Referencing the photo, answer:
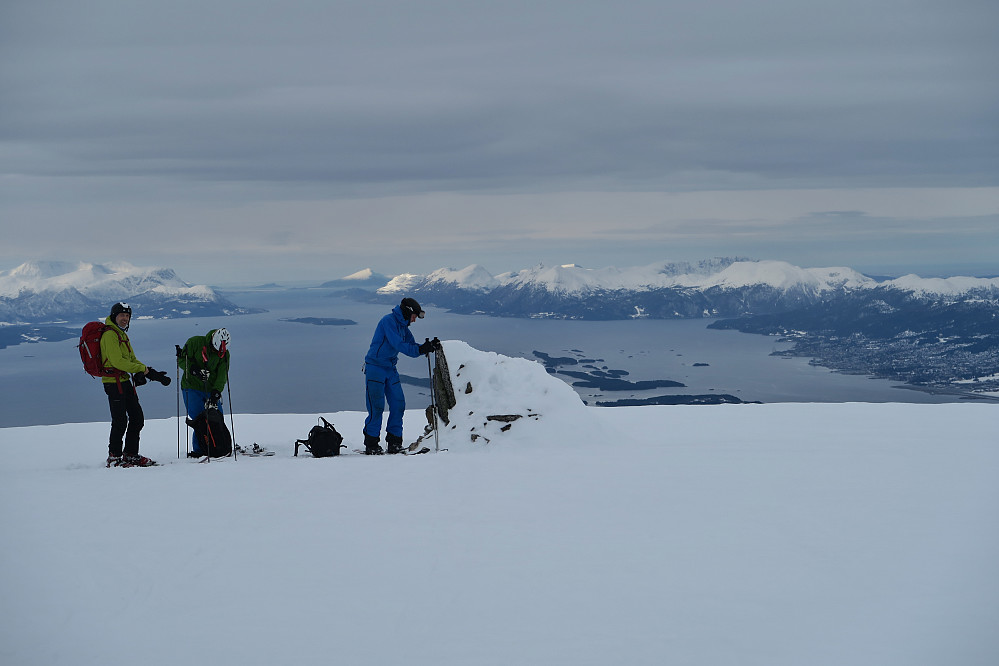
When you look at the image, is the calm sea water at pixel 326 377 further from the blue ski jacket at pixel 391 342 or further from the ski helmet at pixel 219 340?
the ski helmet at pixel 219 340

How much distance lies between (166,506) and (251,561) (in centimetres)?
175

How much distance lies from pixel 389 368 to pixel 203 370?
8.69ft

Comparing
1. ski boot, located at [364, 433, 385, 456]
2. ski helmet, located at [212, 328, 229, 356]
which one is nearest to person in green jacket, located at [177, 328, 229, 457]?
ski helmet, located at [212, 328, 229, 356]

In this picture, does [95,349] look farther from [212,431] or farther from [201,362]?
[212,431]

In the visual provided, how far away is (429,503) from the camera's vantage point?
5961mm

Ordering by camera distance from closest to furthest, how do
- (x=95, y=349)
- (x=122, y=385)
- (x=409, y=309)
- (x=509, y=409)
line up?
1. (x=95, y=349)
2. (x=122, y=385)
3. (x=409, y=309)
4. (x=509, y=409)

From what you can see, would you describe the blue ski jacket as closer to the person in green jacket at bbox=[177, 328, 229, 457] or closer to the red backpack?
the person in green jacket at bbox=[177, 328, 229, 457]

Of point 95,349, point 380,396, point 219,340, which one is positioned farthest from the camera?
point 380,396

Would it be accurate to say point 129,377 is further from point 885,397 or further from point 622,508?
point 885,397

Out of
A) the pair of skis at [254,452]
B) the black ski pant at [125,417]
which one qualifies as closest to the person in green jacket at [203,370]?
the pair of skis at [254,452]

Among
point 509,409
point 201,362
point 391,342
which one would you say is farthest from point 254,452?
point 509,409

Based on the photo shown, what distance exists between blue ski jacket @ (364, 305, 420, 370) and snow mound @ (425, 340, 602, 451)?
143 centimetres

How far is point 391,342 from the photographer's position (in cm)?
880

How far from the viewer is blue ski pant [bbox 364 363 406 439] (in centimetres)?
892
